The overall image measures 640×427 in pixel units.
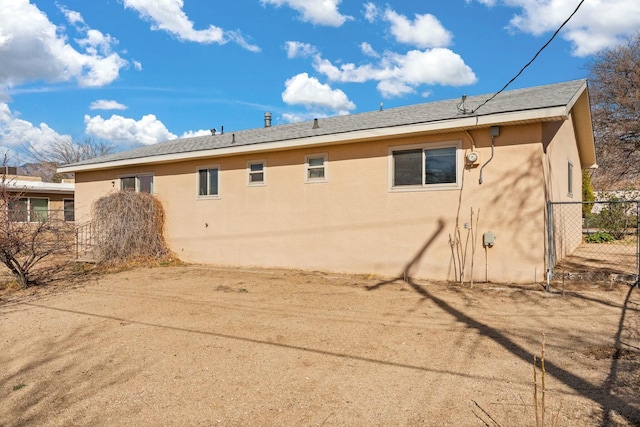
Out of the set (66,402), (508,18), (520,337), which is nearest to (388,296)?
(520,337)

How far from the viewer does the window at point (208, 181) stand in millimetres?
11114

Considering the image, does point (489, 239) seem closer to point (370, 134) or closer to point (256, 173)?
point (370, 134)

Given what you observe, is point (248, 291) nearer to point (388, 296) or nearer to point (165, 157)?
point (388, 296)

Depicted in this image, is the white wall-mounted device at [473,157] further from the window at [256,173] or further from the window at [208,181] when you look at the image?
the window at [208,181]

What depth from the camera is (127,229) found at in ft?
36.7

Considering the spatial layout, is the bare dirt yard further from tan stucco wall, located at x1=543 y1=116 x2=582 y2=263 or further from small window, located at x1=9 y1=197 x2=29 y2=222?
tan stucco wall, located at x1=543 y1=116 x2=582 y2=263

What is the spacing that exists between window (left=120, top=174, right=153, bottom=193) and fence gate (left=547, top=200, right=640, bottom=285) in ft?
35.0

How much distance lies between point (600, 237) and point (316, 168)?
35.1 feet

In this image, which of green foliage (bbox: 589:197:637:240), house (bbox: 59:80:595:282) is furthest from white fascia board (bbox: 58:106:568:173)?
green foliage (bbox: 589:197:637:240)

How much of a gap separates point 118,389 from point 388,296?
14.4 feet

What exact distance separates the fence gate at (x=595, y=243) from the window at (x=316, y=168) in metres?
4.56

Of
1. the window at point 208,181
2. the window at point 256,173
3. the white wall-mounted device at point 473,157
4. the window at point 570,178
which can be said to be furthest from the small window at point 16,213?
the window at point 570,178

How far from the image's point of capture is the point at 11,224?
8305 mm

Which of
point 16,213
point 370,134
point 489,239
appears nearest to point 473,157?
point 489,239
